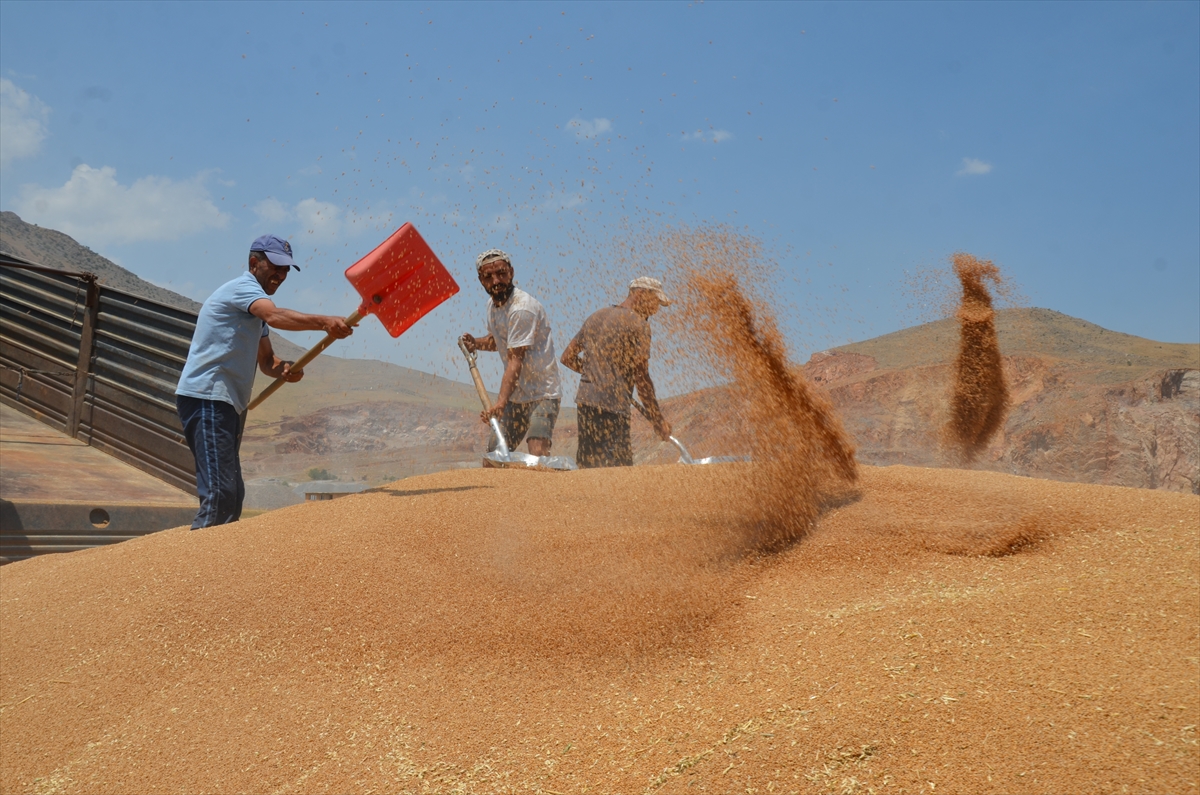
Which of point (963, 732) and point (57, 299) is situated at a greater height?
point (57, 299)

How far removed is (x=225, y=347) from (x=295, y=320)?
1.09 feet

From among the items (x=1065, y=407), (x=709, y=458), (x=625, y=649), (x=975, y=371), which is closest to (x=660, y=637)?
(x=625, y=649)

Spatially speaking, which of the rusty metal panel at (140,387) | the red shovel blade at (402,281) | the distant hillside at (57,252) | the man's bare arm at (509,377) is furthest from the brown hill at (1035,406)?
the distant hillside at (57,252)

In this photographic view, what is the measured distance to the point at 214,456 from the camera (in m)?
3.15

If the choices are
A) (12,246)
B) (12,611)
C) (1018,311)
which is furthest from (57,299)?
(12,246)

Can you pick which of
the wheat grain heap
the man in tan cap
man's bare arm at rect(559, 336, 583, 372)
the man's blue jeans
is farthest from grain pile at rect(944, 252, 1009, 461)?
the man's blue jeans

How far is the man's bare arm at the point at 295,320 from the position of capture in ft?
10.5

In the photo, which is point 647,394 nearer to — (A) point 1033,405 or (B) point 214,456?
(B) point 214,456

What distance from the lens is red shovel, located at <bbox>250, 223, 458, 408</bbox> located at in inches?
132

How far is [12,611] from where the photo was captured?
2.47 m

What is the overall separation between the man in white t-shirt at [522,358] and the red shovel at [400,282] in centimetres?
64

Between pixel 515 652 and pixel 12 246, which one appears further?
pixel 12 246

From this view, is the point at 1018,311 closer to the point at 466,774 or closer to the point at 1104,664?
the point at 1104,664

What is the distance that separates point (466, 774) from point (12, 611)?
1.78 meters
